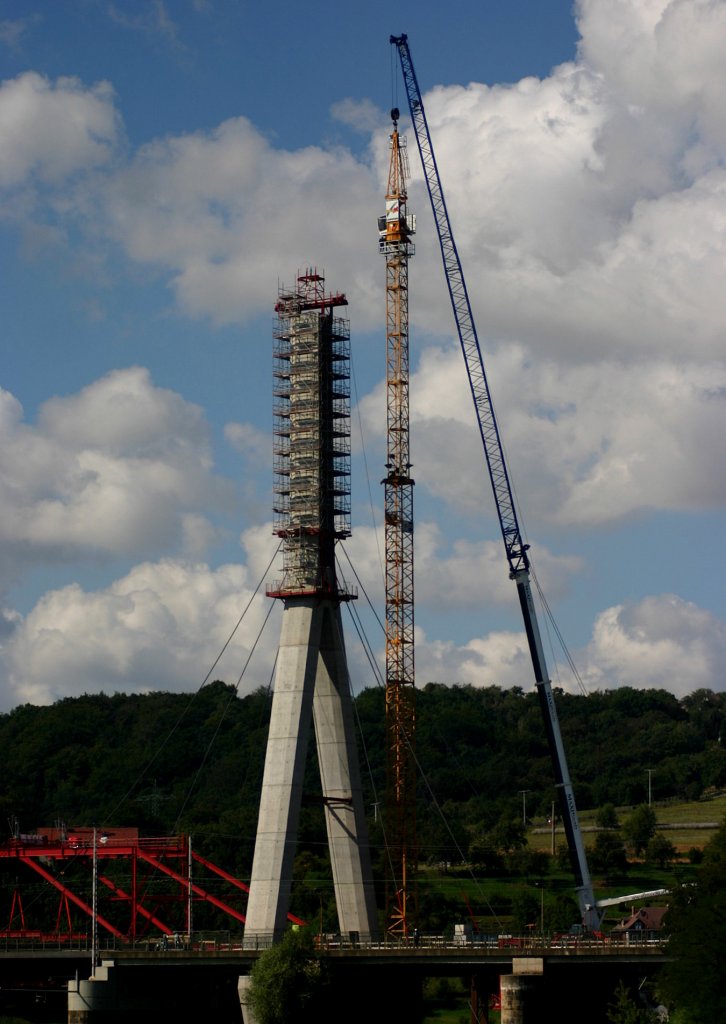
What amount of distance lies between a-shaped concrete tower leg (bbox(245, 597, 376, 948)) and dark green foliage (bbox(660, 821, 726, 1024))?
29.2 m

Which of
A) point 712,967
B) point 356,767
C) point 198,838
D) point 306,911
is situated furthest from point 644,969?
point 198,838

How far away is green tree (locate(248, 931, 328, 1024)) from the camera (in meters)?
109

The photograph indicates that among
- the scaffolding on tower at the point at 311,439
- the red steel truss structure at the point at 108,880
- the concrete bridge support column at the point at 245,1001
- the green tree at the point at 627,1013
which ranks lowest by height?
the green tree at the point at 627,1013

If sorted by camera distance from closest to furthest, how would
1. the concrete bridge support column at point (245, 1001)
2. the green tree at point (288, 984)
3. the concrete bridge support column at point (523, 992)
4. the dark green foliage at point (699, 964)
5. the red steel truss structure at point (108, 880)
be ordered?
the dark green foliage at point (699, 964) < the concrete bridge support column at point (523, 992) < the green tree at point (288, 984) < the concrete bridge support column at point (245, 1001) < the red steel truss structure at point (108, 880)

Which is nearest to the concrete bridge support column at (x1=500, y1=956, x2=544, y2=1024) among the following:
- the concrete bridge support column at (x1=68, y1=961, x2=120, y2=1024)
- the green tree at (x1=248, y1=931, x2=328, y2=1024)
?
the green tree at (x1=248, y1=931, x2=328, y2=1024)

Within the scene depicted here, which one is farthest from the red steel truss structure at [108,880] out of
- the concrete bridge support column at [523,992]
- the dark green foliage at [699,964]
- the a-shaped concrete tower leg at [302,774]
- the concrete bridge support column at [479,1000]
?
the dark green foliage at [699,964]

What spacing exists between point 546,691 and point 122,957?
1566 inches

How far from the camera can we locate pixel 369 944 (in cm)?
11706

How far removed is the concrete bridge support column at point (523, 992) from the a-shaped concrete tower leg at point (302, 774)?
717 inches

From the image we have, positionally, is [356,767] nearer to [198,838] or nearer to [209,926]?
[209,926]

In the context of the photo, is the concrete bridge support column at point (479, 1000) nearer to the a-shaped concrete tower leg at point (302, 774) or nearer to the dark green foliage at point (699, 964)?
the a-shaped concrete tower leg at point (302, 774)

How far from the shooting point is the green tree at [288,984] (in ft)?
358

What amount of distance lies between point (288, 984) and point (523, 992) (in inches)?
609

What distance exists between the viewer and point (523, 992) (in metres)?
107
